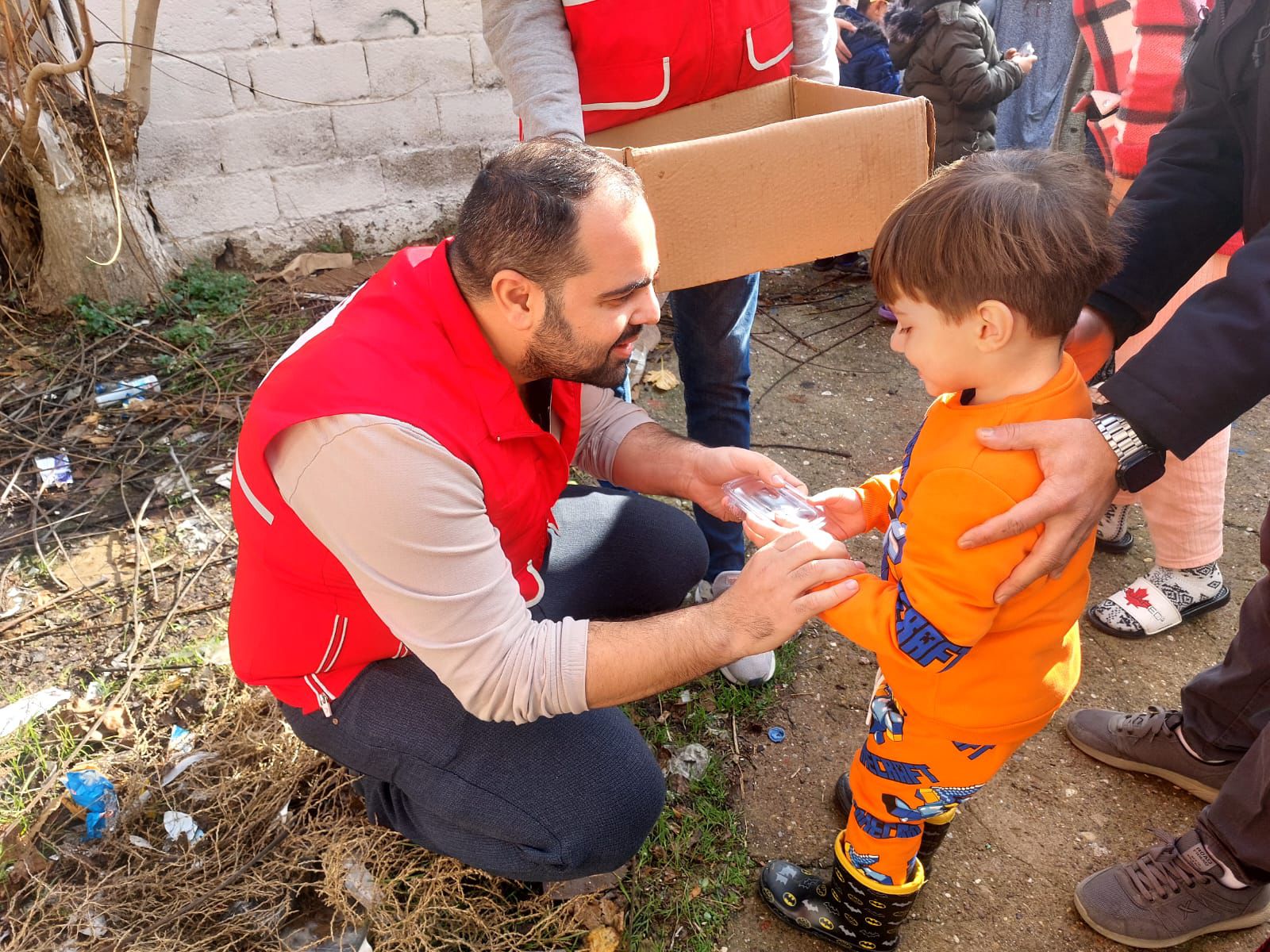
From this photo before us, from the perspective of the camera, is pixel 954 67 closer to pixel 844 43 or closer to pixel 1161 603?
pixel 844 43

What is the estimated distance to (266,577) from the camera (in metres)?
1.78

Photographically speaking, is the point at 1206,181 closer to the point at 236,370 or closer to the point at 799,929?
the point at 799,929

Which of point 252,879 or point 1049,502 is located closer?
point 1049,502

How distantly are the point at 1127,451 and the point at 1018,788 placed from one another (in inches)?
48.3

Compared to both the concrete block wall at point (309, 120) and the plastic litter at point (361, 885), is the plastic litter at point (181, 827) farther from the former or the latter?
the concrete block wall at point (309, 120)

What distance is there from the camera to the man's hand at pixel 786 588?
4.93ft

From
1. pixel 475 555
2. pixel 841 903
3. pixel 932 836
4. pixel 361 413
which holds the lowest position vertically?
pixel 841 903

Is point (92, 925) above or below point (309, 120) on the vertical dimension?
below

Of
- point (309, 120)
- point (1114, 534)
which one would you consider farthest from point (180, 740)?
point (309, 120)

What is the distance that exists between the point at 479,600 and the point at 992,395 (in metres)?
0.93

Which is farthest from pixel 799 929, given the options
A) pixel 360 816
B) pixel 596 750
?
pixel 360 816

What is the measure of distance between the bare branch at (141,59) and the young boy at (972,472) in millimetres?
3678

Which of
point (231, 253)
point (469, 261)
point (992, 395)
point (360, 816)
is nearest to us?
point (992, 395)

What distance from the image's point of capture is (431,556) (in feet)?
4.92
